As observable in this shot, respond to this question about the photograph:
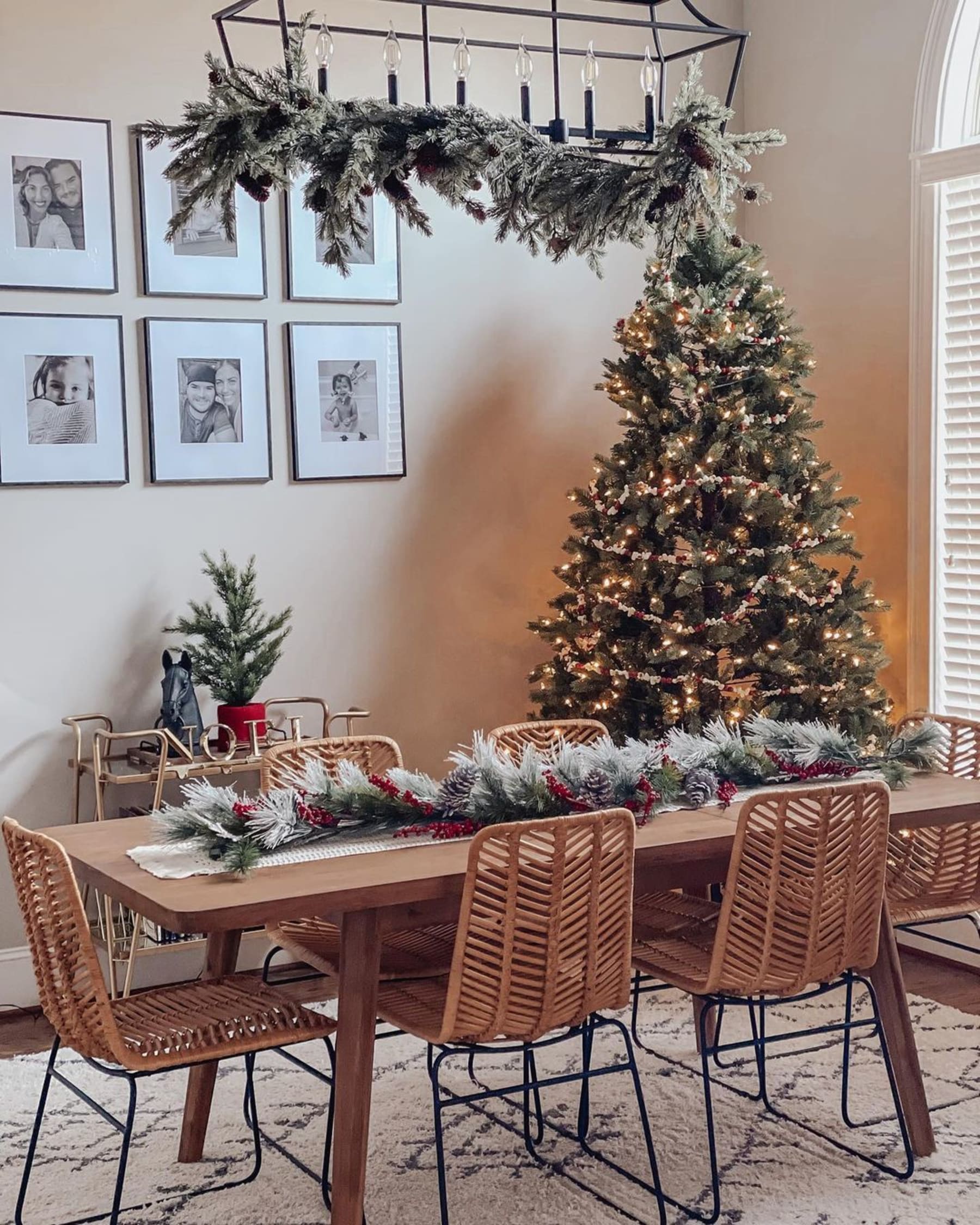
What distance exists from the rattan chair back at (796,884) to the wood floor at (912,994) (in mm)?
1554

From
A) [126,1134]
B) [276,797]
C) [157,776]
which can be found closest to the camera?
[126,1134]

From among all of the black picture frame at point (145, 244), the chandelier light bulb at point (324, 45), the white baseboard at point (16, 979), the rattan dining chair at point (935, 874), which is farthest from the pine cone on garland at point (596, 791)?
the black picture frame at point (145, 244)

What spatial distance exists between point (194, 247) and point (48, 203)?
1.59ft

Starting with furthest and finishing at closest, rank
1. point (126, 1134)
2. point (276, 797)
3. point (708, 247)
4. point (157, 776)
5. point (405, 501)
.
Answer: point (405, 501)
point (708, 247)
point (157, 776)
point (276, 797)
point (126, 1134)

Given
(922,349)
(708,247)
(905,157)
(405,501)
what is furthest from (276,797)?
(905,157)

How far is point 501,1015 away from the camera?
9.68 feet

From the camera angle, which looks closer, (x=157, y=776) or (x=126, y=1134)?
(x=126, y=1134)

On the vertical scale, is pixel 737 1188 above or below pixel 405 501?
below

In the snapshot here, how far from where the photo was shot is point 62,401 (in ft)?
15.5

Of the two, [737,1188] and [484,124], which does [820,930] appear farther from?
[484,124]

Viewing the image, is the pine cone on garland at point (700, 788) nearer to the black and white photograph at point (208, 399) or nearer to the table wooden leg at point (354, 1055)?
the table wooden leg at point (354, 1055)

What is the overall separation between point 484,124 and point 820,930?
187 centimetres

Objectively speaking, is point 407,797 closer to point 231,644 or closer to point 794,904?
point 794,904

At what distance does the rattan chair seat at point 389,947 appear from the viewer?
3.54 metres
